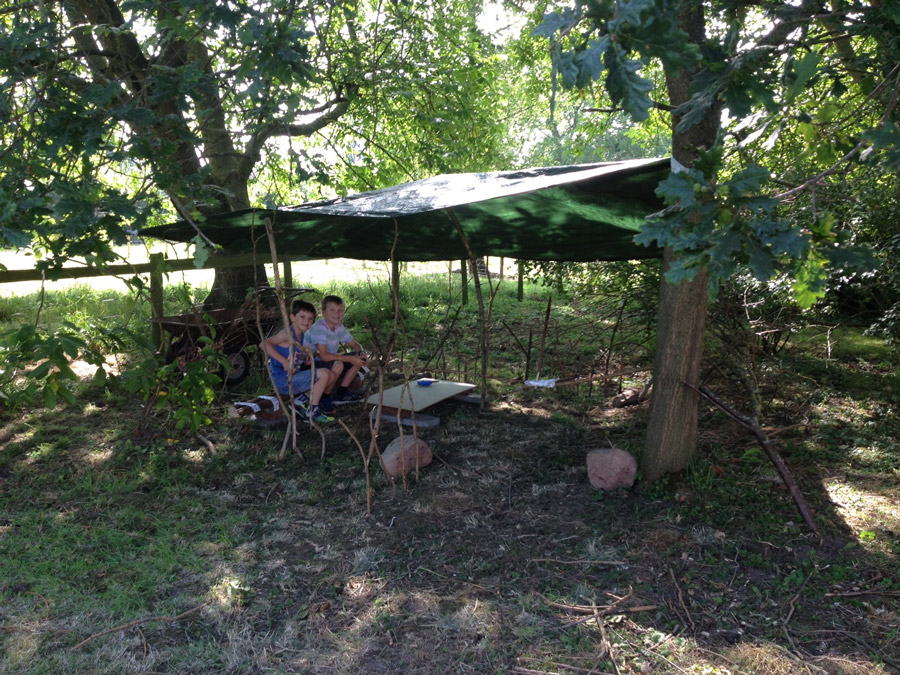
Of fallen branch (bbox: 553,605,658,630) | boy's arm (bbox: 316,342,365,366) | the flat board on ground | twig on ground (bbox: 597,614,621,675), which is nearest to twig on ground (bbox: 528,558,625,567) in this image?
fallen branch (bbox: 553,605,658,630)

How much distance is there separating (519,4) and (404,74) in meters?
2.75

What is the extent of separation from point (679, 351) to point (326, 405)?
307cm

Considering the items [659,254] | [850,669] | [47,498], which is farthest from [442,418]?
[850,669]

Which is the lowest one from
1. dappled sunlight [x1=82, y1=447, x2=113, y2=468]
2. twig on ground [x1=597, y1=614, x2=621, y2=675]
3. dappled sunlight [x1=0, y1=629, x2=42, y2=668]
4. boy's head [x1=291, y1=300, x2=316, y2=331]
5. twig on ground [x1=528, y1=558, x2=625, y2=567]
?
twig on ground [x1=597, y1=614, x2=621, y2=675]

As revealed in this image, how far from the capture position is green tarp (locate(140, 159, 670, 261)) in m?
3.93

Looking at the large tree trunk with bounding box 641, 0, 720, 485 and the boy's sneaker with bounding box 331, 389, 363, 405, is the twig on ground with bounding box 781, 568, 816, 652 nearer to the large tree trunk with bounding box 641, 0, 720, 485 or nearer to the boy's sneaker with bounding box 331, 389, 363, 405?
the large tree trunk with bounding box 641, 0, 720, 485

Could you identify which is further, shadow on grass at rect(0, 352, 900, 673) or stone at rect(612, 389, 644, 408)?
stone at rect(612, 389, 644, 408)

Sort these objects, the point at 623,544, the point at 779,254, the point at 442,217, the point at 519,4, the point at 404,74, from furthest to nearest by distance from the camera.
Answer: the point at 519,4, the point at 404,74, the point at 442,217, the point at 623,544, the point at 779,254

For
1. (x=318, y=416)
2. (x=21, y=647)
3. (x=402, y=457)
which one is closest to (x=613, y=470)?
(x=402, y=457)

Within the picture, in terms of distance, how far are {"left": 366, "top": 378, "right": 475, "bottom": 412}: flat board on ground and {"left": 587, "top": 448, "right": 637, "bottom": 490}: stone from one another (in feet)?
5.65

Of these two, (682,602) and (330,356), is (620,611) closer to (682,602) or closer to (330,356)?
(682,602)

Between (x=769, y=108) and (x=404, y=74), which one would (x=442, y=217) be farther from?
(x=404, y=74)

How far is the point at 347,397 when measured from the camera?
242 inches

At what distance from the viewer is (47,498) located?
14.2 ft
